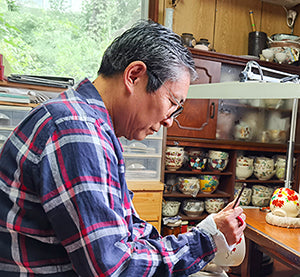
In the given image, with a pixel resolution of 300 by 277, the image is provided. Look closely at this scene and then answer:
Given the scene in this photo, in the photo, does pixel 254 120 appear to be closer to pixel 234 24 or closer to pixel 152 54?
pixel 234 24

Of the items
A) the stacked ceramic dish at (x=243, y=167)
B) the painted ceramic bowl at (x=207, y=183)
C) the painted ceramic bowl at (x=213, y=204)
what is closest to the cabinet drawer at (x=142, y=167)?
the painted ceramic bowl at (x=207, y=183)

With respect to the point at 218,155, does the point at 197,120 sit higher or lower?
higher

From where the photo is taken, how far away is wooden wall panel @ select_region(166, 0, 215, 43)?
243 centimetres

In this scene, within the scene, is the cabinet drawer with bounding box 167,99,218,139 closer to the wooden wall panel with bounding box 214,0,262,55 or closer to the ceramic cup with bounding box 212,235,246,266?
the wooden wall panel with bounding box 214,0,262,55

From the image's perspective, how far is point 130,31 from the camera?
0.71 meters

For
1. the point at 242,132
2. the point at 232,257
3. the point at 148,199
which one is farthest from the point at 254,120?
the point at 232,257

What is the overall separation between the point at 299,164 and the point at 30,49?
2428 mm

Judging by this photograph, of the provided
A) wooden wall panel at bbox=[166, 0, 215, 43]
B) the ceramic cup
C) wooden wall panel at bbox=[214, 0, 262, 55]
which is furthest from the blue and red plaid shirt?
wooden wall panel at bbox=[214, 0, 262, 55]

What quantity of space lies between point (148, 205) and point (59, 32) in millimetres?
1442

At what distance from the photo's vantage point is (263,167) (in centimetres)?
233

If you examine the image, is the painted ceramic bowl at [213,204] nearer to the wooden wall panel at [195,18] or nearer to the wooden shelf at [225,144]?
the wooden shelf at [225,144]

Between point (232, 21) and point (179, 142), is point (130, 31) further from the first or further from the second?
point (232, 21)

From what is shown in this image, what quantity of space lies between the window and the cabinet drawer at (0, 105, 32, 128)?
1.70ft

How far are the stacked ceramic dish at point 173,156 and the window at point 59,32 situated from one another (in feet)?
2.86
